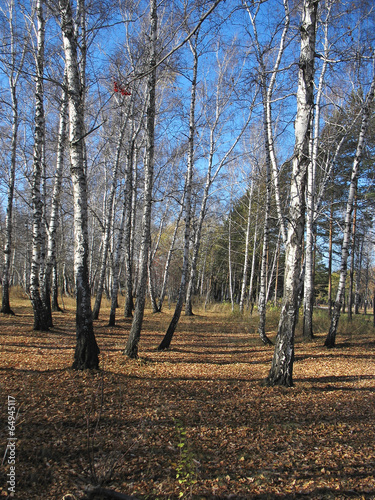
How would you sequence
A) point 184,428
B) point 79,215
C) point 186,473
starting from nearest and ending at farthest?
point 186,473 < point 184,428 < point 79,215

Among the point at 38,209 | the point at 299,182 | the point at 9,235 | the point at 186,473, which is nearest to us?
the point at 186,473

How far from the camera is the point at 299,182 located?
15.8 feet

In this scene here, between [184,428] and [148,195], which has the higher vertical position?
[148,195]

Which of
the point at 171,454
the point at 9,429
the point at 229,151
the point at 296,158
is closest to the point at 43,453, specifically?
the point at 9,429

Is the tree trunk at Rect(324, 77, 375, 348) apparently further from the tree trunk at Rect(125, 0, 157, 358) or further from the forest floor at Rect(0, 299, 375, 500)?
the tree trunk at Rect(125, 0, 157, 358)

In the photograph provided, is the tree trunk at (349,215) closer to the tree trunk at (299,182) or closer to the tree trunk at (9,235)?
the tree trunk at (299,182)

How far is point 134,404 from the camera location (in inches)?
163

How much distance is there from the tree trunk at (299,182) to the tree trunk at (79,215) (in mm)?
3264

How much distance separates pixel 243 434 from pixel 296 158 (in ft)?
13.2

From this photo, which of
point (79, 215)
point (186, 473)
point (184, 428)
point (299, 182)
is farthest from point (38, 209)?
point (186, 473)

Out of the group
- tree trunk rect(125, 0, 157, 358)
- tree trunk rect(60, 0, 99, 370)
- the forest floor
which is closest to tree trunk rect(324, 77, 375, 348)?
the forest floor

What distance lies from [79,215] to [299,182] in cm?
374

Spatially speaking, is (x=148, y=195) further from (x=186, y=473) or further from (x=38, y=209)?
(x=186, y=473)

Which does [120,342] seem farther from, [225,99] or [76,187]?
[225,99]
